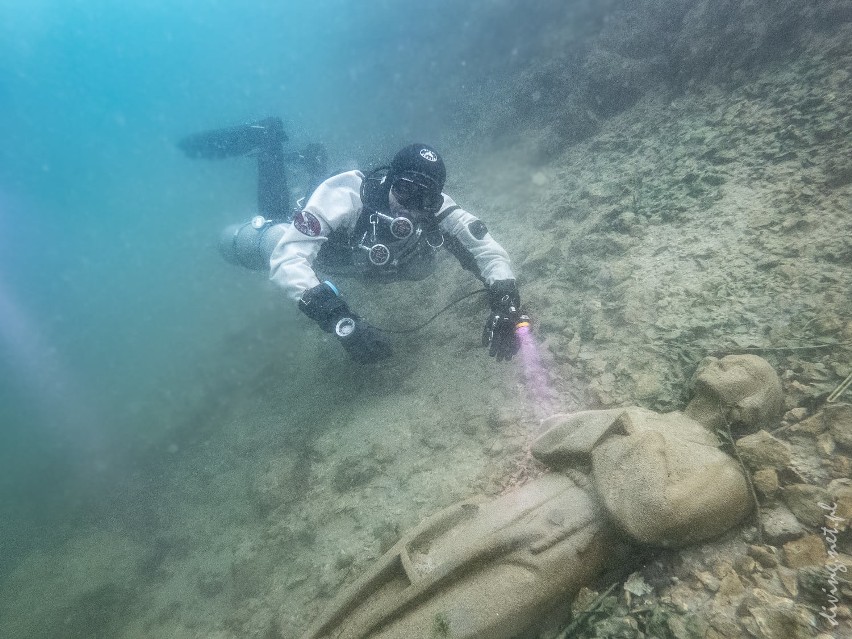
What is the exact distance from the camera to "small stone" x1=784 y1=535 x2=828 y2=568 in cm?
147

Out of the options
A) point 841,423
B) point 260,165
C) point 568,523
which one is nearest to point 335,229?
point 568,523

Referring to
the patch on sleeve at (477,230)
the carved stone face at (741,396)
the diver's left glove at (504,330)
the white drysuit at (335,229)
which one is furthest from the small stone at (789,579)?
the patch on sleeve at (477,230)

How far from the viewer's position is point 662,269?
3312 millimetres

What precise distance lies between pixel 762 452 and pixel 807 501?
0.71 feet

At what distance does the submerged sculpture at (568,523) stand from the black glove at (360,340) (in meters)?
1.80

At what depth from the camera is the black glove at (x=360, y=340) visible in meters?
3.60

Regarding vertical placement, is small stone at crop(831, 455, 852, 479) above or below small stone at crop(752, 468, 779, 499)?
below

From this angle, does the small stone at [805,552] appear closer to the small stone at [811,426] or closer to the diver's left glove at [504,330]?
the small stone at [811,426]

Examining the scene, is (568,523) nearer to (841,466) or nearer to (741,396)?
(741,396)

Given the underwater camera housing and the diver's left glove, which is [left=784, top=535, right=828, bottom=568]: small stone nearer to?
the diver's left glove

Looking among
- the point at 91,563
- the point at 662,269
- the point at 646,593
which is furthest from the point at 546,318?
the point at 91,563

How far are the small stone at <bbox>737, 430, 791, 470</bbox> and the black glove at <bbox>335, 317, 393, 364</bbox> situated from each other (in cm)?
270

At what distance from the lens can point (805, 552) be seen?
1.50m

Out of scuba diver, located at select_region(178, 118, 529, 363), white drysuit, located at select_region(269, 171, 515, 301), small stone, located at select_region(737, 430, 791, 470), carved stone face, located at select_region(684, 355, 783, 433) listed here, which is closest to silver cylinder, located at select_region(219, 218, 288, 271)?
scuba diver, located at select_region(178, 118, 529, 363)
